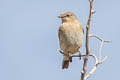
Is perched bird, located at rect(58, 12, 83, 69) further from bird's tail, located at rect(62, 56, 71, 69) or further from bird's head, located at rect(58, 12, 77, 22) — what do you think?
bird's head, located at rect(58, 12, 77, 22)

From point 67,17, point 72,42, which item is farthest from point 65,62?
point 67,17

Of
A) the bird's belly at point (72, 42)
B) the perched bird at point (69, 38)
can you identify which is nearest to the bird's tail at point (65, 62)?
the perched bird at point (69, 38)

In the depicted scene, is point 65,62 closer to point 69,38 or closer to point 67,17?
point 69,38

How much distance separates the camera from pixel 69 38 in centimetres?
646

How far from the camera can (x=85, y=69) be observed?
10.9 ft

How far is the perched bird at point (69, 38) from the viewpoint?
250 inches

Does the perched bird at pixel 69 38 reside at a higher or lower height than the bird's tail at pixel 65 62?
higher

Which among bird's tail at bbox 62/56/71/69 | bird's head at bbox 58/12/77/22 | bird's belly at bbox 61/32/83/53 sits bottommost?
bird's tail at bbox 62/56/71/69

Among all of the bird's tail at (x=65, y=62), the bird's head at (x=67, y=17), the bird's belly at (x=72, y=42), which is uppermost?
the bird's head at (x=67, y=17)

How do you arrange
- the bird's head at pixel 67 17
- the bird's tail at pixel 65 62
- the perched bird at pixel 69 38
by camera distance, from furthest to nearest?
the bird's head at pixel 67 17
the perched bird at pixel 69 38
the bird's tail at pixel 65 62

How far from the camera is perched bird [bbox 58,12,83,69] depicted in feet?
20.8

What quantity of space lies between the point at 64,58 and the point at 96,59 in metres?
2.61

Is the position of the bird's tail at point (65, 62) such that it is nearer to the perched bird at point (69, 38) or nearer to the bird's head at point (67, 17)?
the perched bird at point (69, 38)

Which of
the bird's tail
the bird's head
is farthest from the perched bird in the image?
the bird's head
